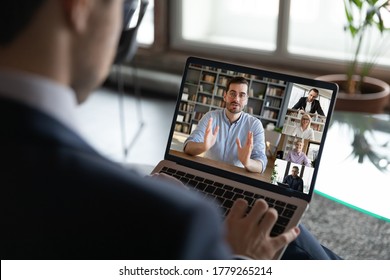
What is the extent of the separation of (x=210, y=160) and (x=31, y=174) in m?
0.79

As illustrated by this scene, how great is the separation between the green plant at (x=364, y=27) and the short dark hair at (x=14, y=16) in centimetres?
263

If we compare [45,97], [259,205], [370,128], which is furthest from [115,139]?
[45,97]

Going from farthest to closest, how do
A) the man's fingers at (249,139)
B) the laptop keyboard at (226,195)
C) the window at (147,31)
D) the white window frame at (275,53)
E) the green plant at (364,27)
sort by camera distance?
the window at (147,31) < the white window frame at (275,53) < the green plant at (364,27) < the man's fingers at (249,139) < the laptop keyboard at (226,195)

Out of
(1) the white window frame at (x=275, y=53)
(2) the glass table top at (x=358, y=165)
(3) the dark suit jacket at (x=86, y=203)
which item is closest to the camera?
(3) the dark suit jacket at (x=86, y=203)

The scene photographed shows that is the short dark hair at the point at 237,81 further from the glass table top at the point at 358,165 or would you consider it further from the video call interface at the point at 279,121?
the glass table top at the point at 358,165

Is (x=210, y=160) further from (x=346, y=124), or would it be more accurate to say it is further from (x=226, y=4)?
(x=226, y=4)

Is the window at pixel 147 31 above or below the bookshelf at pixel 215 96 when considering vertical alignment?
above

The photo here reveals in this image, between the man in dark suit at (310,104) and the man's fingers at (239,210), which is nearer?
the man's fingers at (239,210)

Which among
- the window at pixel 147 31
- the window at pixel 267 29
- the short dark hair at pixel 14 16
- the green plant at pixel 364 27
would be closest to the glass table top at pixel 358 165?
the green plant at pixel 364 27

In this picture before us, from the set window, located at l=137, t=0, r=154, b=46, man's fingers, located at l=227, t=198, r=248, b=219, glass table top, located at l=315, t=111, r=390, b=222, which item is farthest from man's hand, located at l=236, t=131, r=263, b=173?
window, located at l=137, t=0, r=154, b=46

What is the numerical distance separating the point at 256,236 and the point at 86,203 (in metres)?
0.48

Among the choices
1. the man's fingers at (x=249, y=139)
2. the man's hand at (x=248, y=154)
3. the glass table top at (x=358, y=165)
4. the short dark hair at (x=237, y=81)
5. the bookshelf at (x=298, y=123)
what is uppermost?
the short dark hair at (x=237, y=81)

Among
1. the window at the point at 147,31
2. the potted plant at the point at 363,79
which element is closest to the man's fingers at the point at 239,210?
the potted plant at the point at 363,79

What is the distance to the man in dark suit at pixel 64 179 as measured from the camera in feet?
1.85
